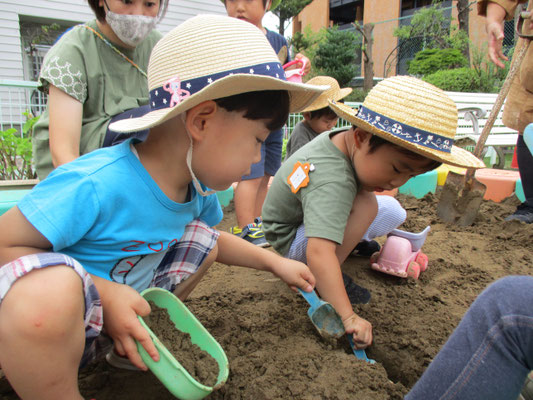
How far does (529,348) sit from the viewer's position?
33.0 inches

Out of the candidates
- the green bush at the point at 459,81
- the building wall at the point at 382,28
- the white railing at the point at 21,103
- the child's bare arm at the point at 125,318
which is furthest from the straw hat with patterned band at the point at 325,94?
the building wall at the point at 382,28

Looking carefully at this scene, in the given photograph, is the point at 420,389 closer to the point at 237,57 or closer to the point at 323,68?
the point at 237,57

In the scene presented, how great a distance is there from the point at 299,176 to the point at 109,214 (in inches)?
34.6

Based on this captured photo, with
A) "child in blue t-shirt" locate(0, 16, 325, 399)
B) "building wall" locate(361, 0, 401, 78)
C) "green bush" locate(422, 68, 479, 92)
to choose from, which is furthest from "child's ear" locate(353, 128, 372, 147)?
"building wall" locate(361, 0, 401, 78)

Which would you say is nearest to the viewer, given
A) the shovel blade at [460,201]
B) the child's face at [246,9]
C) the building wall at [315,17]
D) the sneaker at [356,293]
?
the sneaker at [356,293]

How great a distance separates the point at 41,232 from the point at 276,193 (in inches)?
48.1

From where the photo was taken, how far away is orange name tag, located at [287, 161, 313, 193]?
1.76 m

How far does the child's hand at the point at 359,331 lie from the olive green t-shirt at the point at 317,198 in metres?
0.29

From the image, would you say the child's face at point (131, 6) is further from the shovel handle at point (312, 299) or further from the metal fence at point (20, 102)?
the metal fence at point (20, 102)

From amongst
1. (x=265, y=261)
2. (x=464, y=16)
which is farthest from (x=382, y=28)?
(x=265, y=261)

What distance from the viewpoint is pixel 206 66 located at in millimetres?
1108

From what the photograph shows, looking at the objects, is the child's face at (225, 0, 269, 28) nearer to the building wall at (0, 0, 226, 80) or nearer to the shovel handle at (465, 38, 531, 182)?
the shovel handle at (465, 38, 531, 182)

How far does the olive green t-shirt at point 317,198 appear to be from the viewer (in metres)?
1.64

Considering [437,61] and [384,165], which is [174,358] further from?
[437,61]
